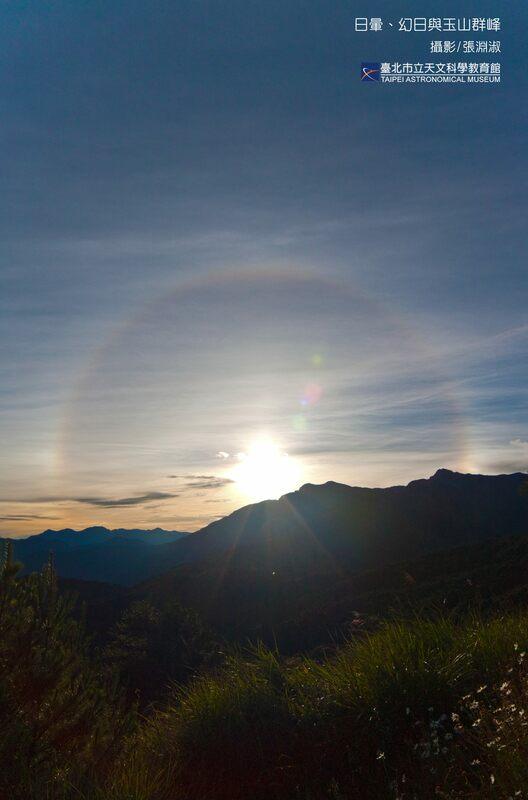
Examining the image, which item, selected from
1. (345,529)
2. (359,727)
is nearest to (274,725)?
(359,727)

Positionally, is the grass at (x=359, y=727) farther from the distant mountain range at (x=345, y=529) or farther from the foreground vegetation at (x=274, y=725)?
the distant mountain range at (x=345, y=529)

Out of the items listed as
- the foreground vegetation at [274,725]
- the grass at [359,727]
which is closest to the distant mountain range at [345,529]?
the grass at [359,727]

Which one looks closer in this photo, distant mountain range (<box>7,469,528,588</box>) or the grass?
the grass

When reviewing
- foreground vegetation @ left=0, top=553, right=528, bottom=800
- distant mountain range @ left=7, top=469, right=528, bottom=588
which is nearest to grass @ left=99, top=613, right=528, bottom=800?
foreground vegetation @ left=0, top=553, right=528, bottom=800

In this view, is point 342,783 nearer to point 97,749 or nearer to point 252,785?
point 252,785

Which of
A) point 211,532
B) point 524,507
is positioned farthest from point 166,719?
point 211,532

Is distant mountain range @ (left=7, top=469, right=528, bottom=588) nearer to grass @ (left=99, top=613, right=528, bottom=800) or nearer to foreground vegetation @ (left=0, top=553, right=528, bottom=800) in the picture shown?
grass @ (left=99, top=613, right=528, bottom=800)

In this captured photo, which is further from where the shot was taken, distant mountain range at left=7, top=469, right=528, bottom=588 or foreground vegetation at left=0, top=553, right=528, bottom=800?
distant mountain range at left=7, top=469, right=528, bottom=588
